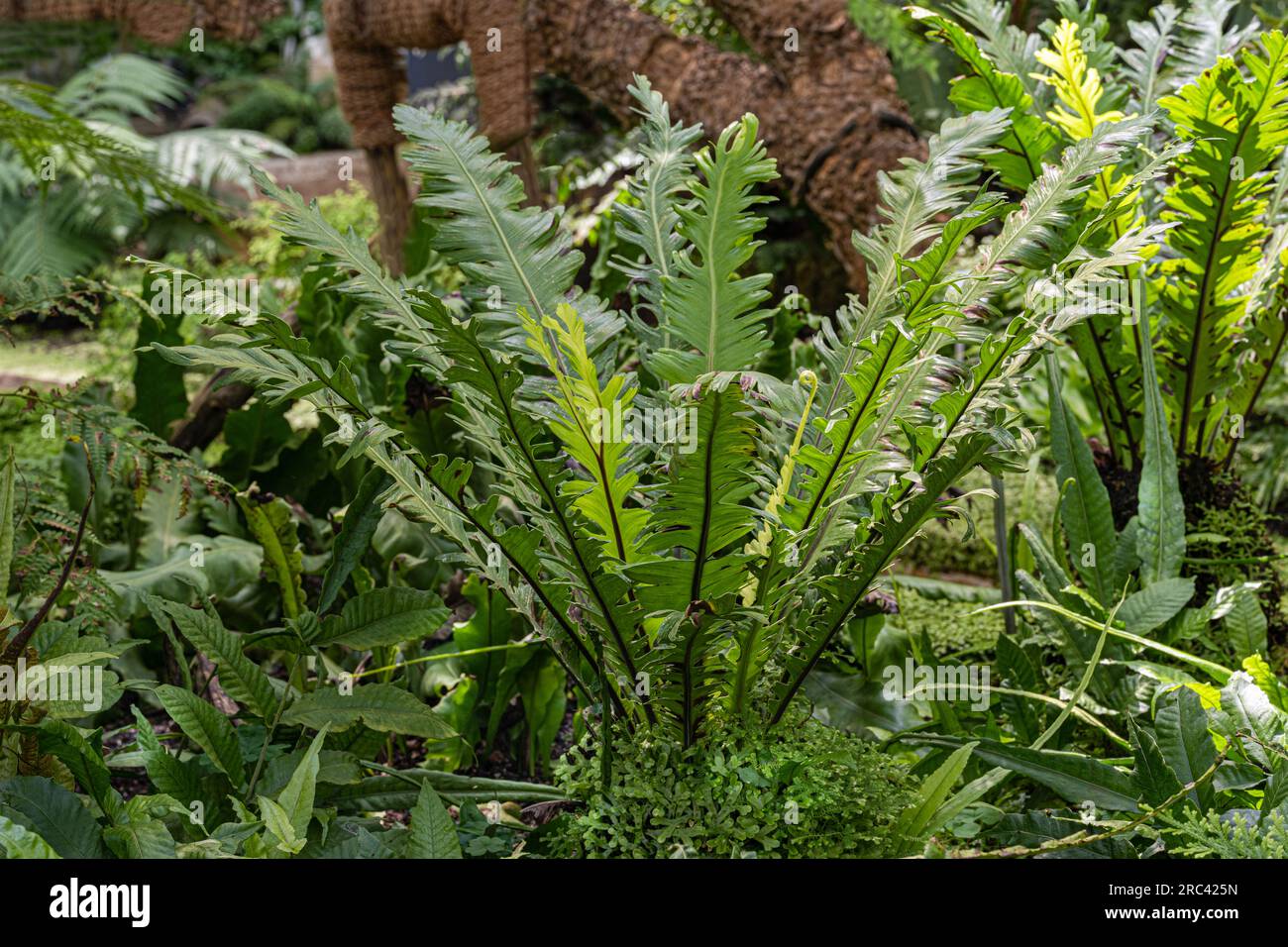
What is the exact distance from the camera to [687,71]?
318 cm

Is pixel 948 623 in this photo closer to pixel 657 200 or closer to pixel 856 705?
pixel 856 705

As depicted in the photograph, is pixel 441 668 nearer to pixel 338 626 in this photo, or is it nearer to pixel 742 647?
pixel 338 626

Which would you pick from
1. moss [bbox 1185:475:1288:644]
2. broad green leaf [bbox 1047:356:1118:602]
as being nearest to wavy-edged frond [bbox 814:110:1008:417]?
broad green leaf [bbox 1047:356:1118:602]

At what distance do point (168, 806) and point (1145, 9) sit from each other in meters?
5.84

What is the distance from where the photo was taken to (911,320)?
123cm

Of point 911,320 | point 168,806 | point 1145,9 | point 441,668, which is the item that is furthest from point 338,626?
point 1145,9

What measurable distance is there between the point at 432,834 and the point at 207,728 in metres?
0.35

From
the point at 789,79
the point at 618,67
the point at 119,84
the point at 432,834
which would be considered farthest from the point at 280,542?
the point at 119,84

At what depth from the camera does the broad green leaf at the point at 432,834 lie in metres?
1.27

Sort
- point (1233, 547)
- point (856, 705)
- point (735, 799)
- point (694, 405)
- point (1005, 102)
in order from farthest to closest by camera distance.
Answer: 1. point (1233, 547)
2. point (1005, 102)
3. point (856, 705)
4. point (735, 799)
5. point (694, 405)

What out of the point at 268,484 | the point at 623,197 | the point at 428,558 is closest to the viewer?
the point at 623,197

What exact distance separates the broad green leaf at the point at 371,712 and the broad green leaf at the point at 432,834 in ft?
0.46

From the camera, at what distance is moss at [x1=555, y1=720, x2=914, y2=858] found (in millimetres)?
1244
